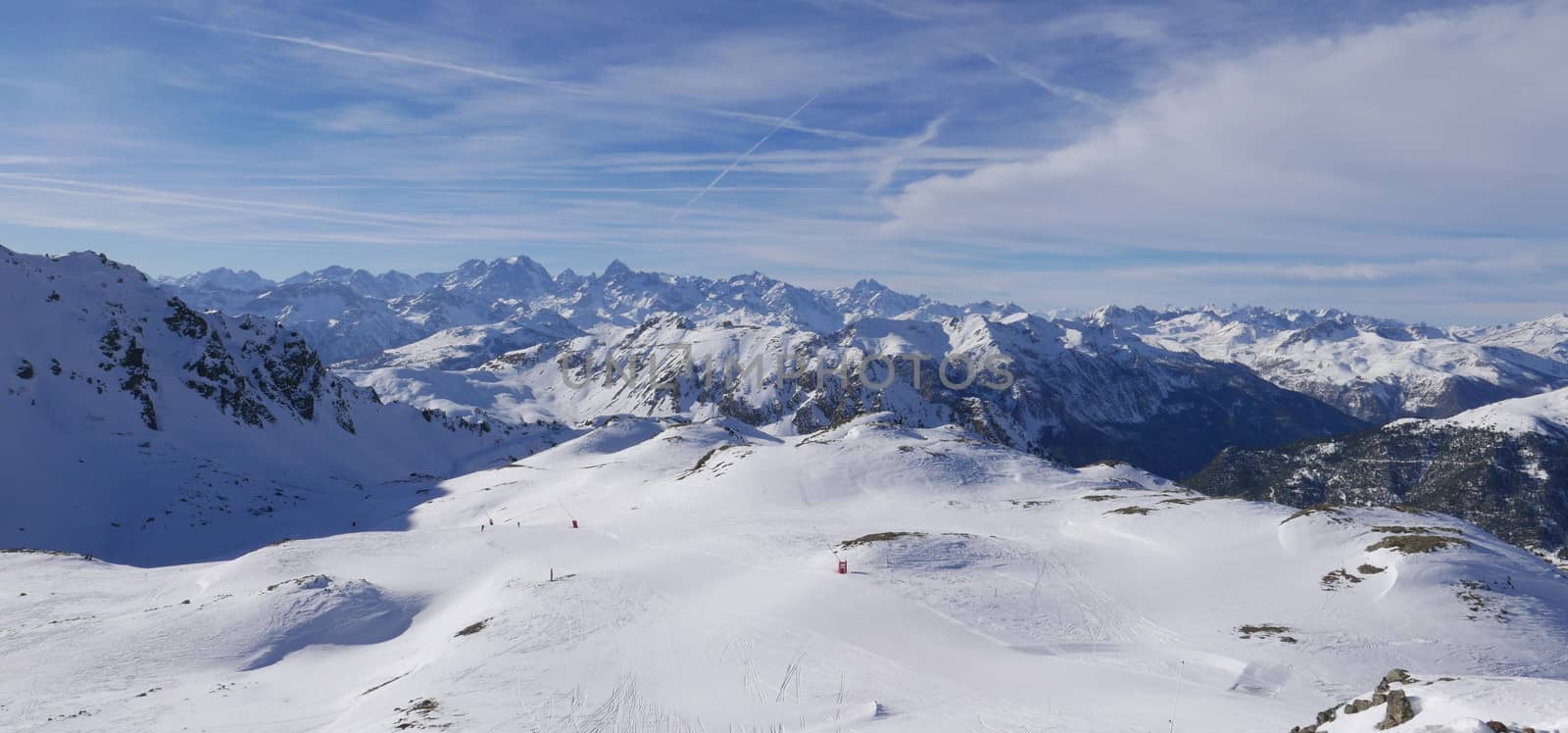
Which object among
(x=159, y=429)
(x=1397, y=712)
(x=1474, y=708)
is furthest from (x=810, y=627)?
(x=159, y=429)

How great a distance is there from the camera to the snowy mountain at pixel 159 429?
231 ft

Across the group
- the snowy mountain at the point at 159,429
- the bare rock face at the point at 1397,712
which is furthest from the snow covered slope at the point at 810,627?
the snowy mountain at the point at 159,429

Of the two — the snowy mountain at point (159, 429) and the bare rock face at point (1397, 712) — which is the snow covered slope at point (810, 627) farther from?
the snowy mountain at point (159, 429)

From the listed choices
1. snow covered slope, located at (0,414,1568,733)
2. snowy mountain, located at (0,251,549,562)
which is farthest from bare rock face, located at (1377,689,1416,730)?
snowy mountain, located at (0,251,549,562)

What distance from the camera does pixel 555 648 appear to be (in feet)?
78.1

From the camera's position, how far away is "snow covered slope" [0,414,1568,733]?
19031mm

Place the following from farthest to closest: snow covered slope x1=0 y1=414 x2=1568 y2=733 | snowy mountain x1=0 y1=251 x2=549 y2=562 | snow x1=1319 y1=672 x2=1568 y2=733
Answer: snowy mountain x1=0 y1=251 x2=549 y2=562, snow covered slope x1=0 y1=414 x2=1568 y2=733, snow x1=1319 y1=672 x2=1568 y2=733

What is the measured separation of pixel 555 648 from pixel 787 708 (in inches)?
378

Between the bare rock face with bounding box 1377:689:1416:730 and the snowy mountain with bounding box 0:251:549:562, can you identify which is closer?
the bare rock face with bounding box 1377:689:1416:730

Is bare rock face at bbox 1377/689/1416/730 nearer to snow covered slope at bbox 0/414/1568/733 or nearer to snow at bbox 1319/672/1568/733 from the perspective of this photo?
snow at bbox 1319/672/1568/733

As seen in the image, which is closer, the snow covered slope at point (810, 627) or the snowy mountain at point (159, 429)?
the snow covered slope at point (810, 627)

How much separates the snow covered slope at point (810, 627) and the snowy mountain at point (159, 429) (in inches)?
1231

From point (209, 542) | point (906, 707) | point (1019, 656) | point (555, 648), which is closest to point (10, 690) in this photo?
point (555, 648)

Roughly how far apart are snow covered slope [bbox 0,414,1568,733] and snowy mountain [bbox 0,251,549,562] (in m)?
31.3
